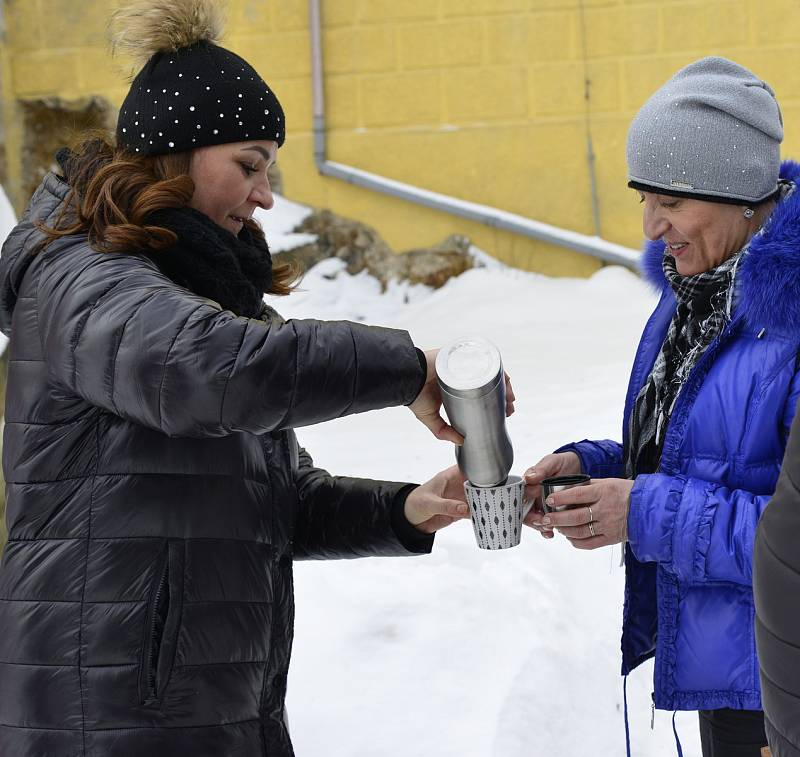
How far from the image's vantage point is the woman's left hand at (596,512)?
2.11 metres

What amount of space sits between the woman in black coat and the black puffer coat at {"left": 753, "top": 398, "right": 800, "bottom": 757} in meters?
0.66

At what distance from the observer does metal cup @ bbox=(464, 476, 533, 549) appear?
6.76ft

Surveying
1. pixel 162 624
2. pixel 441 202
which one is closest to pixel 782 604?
pixel 162 624

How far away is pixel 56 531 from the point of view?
1850 millimetres

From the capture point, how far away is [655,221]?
7.56 ft

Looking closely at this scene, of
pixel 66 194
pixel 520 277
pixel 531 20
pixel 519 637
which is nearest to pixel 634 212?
pixel 520 277

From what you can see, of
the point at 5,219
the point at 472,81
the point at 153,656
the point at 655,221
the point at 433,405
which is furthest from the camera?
the point at 472,81

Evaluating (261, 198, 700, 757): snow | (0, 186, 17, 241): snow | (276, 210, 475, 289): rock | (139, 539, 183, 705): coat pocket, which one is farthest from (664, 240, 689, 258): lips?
(276, 210, 475, 289): rock

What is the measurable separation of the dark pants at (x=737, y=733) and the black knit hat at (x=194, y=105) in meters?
1.43

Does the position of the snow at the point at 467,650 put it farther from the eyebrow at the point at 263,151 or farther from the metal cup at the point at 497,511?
the eyebrow at the point at 263,151

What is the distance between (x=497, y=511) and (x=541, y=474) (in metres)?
0.33

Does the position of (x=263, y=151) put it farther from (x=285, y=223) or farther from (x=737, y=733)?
(x=285, y=223)

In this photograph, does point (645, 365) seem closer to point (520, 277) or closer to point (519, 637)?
point (519, 637)

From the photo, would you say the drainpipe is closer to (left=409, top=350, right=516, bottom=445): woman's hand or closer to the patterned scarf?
the patterned scarf
